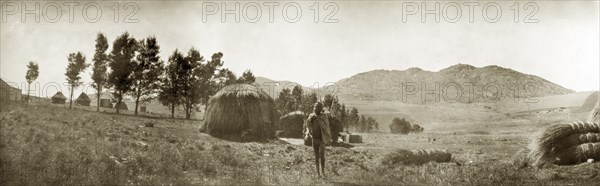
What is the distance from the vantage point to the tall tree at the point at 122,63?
41.9 meters

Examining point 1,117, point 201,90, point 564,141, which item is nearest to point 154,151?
point 1,117

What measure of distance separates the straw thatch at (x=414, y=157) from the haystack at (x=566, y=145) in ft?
9.45

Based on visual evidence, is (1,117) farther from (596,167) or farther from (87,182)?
(596,167)

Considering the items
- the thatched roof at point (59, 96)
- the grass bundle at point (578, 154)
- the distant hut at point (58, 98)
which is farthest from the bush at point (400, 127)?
the thatched roof at point (59, 96)

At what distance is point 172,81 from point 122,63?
5.80 m

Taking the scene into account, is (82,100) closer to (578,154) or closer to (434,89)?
(578,154)

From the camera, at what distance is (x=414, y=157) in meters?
13.3

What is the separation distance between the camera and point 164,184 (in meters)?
8.05

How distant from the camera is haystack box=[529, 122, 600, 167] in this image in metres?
11.5

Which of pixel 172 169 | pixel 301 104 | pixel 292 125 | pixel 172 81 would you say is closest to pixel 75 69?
pixel 172 81

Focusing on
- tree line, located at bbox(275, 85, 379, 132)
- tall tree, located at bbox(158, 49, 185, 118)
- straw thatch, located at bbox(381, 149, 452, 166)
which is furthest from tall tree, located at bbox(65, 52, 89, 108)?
straw thatch, located at bbox(381, 149, 452, 166)

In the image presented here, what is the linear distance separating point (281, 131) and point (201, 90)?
23691 mm

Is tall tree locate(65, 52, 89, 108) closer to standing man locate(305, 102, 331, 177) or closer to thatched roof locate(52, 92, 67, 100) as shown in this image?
thatched roof locate(52, 92, 67, 100)

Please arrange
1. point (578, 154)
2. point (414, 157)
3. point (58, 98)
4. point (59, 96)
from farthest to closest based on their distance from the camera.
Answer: point (59, 96), point (58, 98), point (414, 157), point (578, 154)
